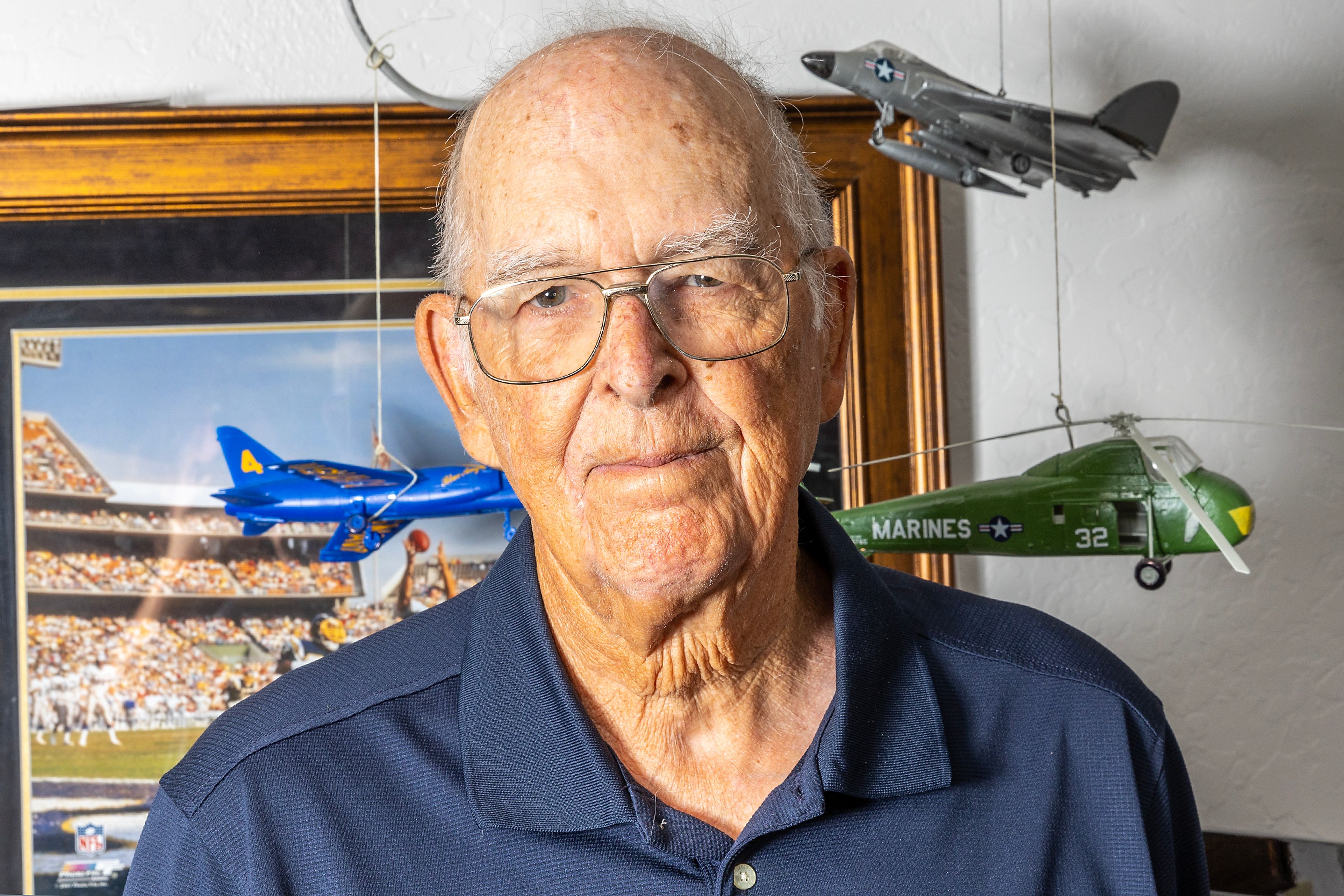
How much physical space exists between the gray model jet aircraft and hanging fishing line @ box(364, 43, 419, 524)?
460mm

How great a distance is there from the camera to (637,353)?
62 cm

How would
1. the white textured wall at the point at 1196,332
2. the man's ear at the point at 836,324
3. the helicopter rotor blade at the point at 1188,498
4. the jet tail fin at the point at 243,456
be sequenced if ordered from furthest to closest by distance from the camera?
the white textured wall at the point at 1196,332 → the jet tail fin at the point at 243,456 → the helicopter rotor blade at the point at 1188,498 → the man's ear at the point at 836,324

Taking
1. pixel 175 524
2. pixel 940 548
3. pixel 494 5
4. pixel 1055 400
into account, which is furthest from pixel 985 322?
pixel 175 524

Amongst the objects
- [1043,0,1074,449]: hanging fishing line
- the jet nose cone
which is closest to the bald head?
the jet nose cone

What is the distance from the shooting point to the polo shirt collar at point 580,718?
25.5 inches

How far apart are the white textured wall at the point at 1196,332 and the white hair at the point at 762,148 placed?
0.50 m

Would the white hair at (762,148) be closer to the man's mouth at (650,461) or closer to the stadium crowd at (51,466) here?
the man's mouth at (650,461)

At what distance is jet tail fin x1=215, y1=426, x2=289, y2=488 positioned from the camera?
3.70 feet

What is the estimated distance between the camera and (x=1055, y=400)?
1240 mm

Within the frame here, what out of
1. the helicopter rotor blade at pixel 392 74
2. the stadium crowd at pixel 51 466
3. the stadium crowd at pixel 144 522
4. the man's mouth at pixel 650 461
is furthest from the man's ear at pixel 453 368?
the stadium crowd at pixel 51 466

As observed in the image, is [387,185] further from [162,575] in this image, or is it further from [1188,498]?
[1188,498]

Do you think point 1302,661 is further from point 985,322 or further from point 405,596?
point 405,596

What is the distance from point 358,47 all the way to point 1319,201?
41.2 inches

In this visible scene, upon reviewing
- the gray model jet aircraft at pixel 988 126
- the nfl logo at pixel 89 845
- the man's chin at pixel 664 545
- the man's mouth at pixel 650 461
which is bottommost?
the nfl logo at pixel 89 845
